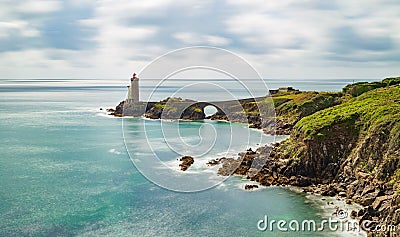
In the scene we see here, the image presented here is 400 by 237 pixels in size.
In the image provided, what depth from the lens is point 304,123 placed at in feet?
156

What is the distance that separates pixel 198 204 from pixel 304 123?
21.4 metres

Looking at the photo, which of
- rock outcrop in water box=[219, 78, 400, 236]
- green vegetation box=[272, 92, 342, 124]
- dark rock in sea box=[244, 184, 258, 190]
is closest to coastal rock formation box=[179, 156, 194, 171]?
rock outcrop in water box=[219, 78, 400, 236]

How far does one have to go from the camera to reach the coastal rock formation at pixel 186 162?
4417cm

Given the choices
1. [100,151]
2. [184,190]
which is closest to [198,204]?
[184,190]

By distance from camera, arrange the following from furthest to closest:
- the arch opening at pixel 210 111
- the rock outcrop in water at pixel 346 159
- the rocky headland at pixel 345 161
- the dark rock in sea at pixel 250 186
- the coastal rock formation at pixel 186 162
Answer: the arch opening at pixel 210 111, the coastal rock formation at pixel 186 162, the dark rock in sea at pixel 250 186, the rock outcrop in water at pixel 346 159, the rocky headland at pixel 345 161

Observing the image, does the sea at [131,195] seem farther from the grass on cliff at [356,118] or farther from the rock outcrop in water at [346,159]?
the grass on cliff at [356,118]

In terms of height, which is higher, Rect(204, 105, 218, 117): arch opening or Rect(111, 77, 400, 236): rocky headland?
Rect(204, 105, 218, 117): arch opening

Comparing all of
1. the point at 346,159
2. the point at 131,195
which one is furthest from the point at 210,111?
the point at 131,195

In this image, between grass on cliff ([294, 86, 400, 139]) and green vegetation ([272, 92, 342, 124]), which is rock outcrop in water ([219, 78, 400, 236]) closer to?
grass on cliff ([294, 86, 400, 139])

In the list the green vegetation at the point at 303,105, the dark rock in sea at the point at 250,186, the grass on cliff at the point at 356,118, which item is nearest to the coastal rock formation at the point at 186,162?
the dark rock in sea at the point at 250,186

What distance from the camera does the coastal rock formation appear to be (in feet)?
145

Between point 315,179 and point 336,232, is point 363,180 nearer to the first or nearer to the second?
point 315,179

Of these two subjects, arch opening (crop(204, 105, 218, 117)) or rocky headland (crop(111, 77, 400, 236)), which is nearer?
rocky headland (crop(111, 77, 400, 236))

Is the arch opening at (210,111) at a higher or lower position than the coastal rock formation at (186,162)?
higher
